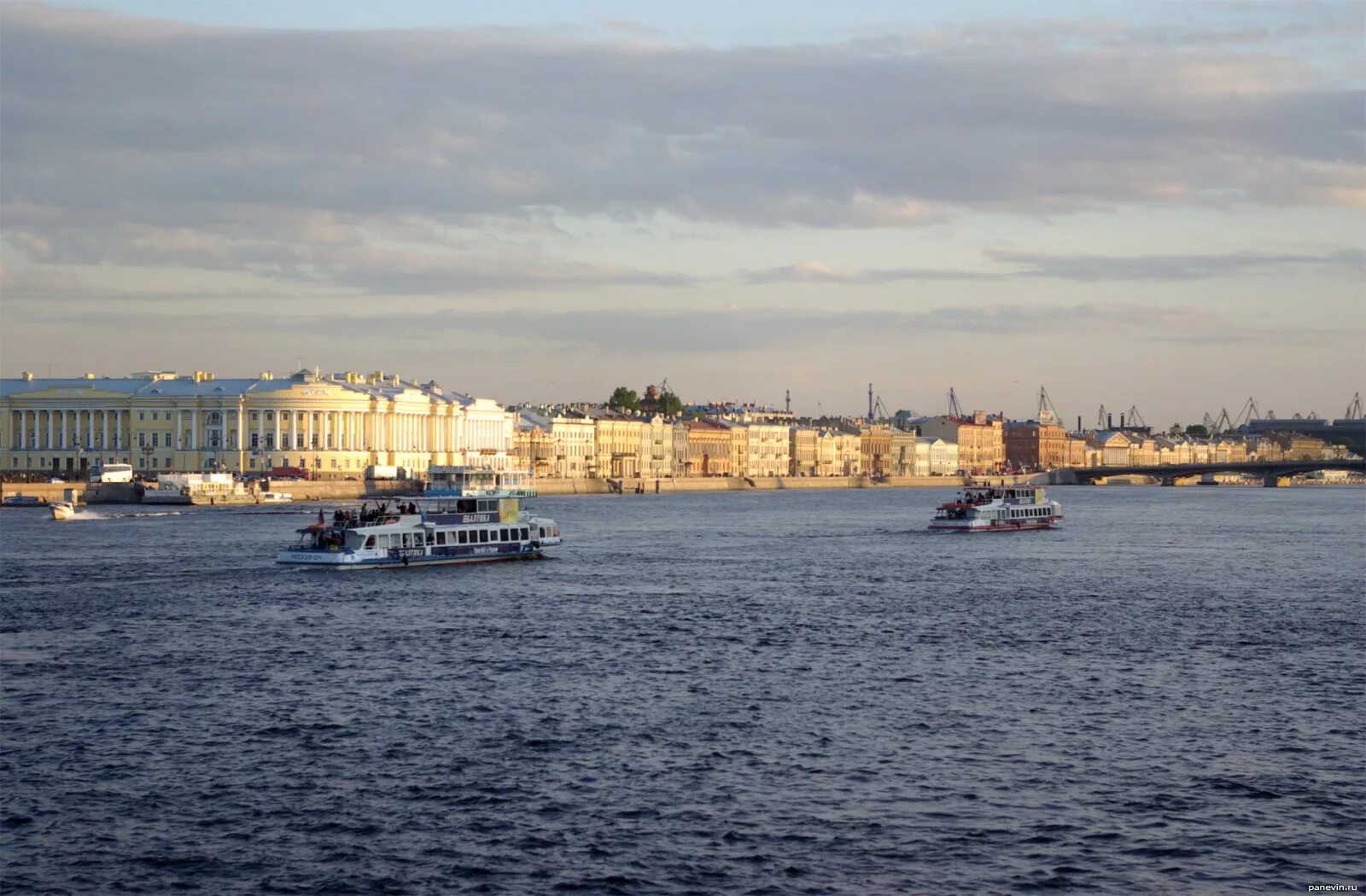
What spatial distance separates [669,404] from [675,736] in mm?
121279

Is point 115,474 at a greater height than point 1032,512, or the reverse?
point 115,474

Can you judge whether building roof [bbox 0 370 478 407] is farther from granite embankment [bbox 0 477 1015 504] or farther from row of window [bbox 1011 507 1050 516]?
row of window [bbox 1011 507 1050 516]

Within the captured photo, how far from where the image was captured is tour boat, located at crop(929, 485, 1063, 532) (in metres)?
53.9

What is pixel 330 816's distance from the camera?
13633 mm

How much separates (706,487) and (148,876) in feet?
328

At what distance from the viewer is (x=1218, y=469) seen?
102 m

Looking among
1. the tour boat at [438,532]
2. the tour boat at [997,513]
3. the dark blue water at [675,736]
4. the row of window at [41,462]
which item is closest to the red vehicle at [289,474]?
the row of window at [41,462]

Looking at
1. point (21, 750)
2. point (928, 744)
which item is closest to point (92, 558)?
point (21, 750)

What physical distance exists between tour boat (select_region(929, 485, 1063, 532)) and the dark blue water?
67.4 ft

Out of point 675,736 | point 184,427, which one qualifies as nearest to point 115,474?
point 184,427

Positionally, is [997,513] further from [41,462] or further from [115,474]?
[41,462]

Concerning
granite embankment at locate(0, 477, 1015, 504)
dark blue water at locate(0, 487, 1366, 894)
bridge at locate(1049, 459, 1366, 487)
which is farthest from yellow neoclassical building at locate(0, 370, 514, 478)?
dark blue water at locate(0, 487, 1366, 894)

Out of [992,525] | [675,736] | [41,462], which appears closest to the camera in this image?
[675,736]

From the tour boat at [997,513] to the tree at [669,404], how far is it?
78935 millimetres
